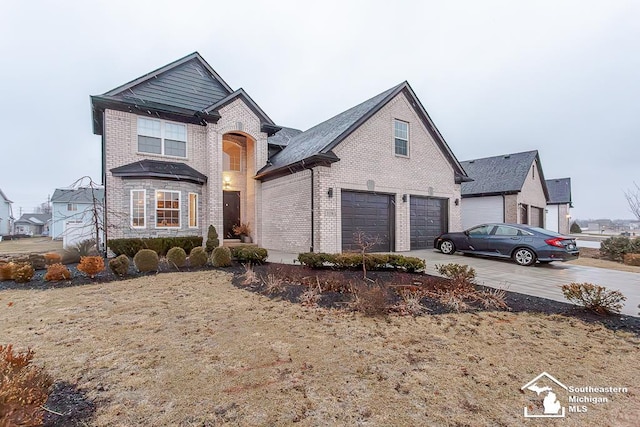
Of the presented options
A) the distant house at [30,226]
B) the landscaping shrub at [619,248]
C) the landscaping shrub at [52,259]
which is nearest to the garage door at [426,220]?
the landscaping shrub at [619,248]

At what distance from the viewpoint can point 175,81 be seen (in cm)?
1413

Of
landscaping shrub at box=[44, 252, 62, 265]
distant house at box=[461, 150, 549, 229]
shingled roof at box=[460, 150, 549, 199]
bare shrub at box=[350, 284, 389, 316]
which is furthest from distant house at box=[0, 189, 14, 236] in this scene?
shingled roof at box=[460, 150, 549, 199]

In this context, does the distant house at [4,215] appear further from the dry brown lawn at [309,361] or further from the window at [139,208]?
the dry brown lawn at [309,361]

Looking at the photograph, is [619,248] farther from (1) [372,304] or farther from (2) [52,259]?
(2) [52,259]

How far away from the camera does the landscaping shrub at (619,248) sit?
1244 centimetres

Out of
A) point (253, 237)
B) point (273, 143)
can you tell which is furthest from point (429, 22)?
point (253, 237)

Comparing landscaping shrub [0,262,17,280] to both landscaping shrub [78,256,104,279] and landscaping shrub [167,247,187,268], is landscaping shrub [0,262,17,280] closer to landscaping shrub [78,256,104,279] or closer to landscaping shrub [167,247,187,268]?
landscaping shrub [78,256,104,279]

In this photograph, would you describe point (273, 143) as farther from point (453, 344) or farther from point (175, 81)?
point (453, 344)

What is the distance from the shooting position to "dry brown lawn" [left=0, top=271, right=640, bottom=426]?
2.36 m

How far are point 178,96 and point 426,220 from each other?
1411 centimetres

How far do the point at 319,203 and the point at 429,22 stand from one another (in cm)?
1472

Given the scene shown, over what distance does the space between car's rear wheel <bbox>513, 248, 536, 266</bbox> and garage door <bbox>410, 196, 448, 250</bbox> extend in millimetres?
4426

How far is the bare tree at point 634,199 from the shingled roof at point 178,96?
859 inches

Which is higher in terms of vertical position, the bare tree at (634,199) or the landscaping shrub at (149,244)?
the bare tree at (634,199)
